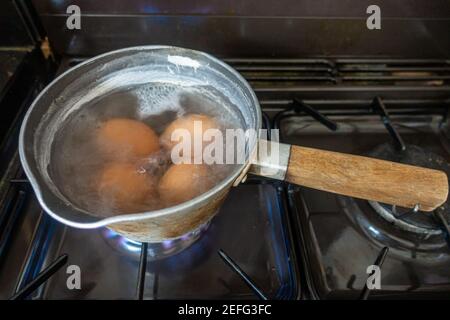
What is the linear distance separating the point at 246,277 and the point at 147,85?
346 mm

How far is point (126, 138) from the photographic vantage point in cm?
59

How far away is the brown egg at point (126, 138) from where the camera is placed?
0.58 metres

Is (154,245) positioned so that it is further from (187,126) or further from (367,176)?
(367,176)

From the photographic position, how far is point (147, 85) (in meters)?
0.64

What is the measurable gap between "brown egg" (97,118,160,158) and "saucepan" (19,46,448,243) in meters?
0.06

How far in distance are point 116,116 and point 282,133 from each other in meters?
0.32

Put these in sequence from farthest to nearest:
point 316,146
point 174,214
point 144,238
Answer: point 316,146, point 144,238, point 174,214

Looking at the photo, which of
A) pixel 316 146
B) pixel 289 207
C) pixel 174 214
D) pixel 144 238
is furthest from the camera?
pixel 316 146

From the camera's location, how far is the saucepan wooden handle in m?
0.53

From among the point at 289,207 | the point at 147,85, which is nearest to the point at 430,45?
the point at 289,207

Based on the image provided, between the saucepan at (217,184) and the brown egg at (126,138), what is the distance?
→ 0.19 feet

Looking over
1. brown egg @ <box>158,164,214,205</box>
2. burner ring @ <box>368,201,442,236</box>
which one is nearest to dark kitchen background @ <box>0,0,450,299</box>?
burner ring @ <box>368,201,442,236</box>

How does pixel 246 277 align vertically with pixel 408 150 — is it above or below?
below
